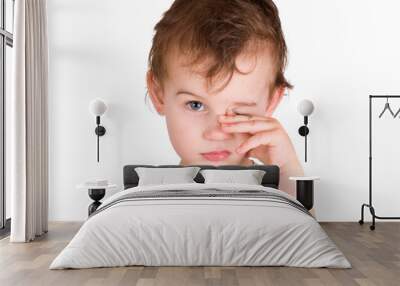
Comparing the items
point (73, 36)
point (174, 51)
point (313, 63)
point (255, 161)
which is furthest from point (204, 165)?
point (73, 36)

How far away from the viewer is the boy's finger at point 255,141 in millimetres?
7453

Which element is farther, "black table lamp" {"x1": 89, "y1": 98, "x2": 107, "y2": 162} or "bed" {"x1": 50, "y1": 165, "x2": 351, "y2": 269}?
"black table lamp" {"x1": 89, "y1": 98, "x2": 107, "y2": 162}

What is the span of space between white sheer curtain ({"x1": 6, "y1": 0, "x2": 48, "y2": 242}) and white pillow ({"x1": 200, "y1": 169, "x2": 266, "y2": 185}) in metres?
1.95

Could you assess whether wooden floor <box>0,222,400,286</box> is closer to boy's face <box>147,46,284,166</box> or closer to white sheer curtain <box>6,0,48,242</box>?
white sheer curtain <box>6,0,48,242</box>

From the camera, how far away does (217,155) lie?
24.5 feet

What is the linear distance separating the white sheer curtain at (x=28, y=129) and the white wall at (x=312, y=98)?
86 cm

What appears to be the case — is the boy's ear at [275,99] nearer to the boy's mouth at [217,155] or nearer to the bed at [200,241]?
the boy's mouth at [217,155]

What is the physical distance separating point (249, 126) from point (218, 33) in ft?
3.98

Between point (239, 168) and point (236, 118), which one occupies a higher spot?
point (236, 118)

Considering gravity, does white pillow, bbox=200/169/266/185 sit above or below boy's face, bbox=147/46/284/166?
below

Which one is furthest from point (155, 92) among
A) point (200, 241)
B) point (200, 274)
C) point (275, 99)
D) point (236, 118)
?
point (200, 274)

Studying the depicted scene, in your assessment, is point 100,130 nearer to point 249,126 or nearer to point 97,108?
point 97,108

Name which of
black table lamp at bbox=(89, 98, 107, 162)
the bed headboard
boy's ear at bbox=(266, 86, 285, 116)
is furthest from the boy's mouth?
black table lamp at bbox=(89, 98, 107, 162)

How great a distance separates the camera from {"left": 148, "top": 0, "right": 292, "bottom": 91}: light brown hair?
7.32 meters
